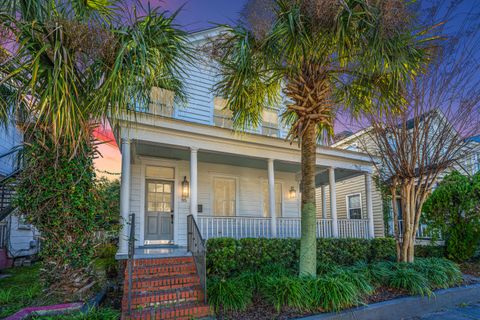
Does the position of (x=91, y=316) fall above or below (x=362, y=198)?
below

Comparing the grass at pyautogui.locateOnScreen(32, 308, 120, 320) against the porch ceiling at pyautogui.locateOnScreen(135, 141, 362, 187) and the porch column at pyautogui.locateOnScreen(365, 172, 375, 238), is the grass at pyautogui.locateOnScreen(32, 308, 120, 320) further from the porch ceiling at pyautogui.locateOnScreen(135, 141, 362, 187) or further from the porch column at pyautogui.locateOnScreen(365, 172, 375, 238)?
the porch column at pyautogui.locateOnScreen(365, 172, 375, 238)

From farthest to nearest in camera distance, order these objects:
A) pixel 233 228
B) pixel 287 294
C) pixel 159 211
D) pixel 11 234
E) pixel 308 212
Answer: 1. pixel 11 234
2. pixel 159 211
3. pixel 233 228
4. pixel 308 212
5. pixel 287 294

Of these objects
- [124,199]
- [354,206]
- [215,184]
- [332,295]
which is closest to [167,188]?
[215,184]

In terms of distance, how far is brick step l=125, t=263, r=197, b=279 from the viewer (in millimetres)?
5871

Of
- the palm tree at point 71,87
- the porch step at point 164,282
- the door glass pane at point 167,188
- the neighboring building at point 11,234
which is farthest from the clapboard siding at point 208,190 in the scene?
the palm tree at point 71,87

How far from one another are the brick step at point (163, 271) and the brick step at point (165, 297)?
56 cm

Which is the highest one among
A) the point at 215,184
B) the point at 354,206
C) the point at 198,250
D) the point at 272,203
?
the point at 215,184

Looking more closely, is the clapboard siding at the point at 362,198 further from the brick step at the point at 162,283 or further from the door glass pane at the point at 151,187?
the brick step at the point at 162,283

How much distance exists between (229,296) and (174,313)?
3.11 ft

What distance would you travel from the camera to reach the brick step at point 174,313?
4.66 m

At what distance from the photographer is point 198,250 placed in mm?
6090

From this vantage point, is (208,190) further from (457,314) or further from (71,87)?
(457,314)

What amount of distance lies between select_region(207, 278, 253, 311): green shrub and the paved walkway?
3.25 m

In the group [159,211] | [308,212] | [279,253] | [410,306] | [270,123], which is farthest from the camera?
[270,123]
